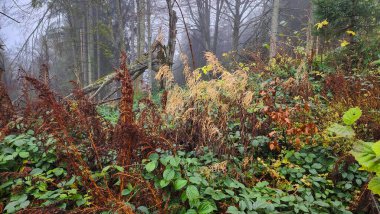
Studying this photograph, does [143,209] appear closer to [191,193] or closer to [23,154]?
[191,193]

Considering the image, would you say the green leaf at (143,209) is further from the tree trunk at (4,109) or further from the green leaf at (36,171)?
the tree trunk at (4,109)

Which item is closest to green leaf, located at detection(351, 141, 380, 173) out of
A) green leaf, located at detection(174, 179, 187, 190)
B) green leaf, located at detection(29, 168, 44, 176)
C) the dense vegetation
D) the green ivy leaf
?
the dense vegetation

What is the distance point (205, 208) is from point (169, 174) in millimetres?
354

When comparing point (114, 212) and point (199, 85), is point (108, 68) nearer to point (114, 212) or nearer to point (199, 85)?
point (199, 85)

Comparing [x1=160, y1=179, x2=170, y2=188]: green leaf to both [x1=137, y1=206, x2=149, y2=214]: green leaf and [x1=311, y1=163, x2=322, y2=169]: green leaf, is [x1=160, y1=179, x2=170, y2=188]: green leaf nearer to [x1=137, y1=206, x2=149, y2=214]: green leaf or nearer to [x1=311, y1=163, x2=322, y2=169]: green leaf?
[x1=137, y1=206, x2=149, y2=214]: green leaf

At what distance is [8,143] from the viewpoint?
8.39 feet

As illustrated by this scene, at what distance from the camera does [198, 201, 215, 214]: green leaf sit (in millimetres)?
1861

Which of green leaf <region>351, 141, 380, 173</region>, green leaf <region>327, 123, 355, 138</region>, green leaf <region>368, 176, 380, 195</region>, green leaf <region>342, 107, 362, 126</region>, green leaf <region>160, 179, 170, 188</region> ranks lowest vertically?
green leaf <region>160, 179, 170, 188</region>

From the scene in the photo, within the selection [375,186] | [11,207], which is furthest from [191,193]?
[11,207]

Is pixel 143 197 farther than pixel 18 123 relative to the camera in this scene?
No

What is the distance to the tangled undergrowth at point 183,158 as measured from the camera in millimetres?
2059

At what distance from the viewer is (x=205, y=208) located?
1.89m

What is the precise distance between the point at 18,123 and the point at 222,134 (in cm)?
221

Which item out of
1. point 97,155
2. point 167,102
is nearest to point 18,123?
point 97,155
